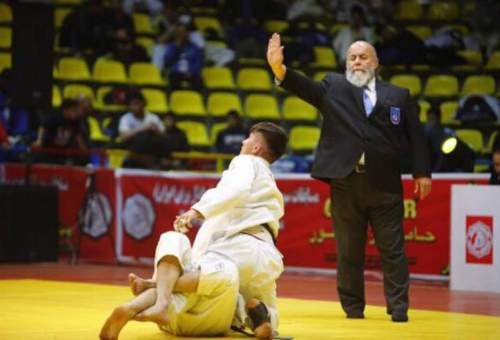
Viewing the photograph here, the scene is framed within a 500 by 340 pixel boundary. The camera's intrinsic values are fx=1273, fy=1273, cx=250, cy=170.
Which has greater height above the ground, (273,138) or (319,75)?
(319,75)

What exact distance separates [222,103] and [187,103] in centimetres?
60

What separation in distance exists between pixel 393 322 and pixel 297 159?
857cm

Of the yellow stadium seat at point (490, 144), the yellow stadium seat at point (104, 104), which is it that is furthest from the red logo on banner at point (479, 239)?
the yellow stadium seat at point (104, 104)

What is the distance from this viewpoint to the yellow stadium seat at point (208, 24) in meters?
21.9

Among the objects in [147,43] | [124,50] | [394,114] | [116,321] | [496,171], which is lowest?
[116,321]

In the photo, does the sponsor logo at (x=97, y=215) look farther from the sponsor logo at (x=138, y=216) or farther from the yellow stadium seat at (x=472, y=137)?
the yellow stadium seat at (x=472, y=137)

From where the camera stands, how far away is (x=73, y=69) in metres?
20.0

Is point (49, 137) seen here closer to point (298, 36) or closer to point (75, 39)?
point (75, 39)

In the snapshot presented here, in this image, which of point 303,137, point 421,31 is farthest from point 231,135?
point 421,31

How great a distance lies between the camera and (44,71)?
16.3 metres

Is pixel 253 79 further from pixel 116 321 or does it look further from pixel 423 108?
pixel 116 321

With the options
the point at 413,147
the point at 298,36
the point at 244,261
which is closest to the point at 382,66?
the point at 298,36

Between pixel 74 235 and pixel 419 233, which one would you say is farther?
pixel 74 235

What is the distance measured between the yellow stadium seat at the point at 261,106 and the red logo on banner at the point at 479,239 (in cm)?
756
